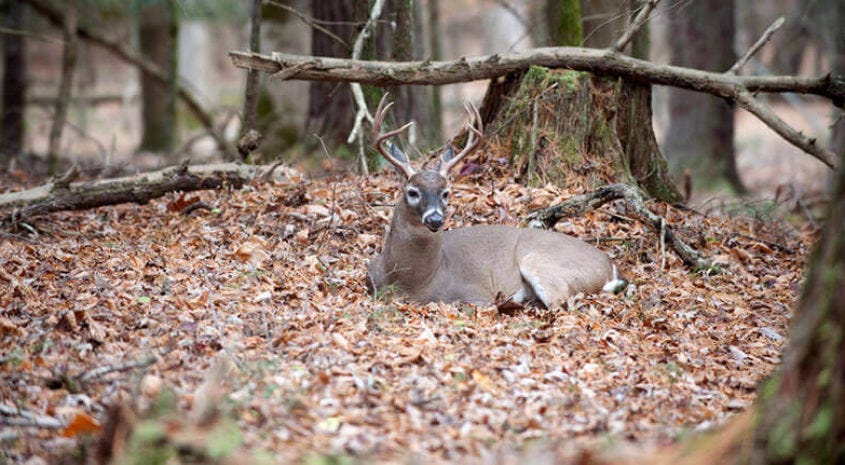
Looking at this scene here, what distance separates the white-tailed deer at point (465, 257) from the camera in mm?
7035

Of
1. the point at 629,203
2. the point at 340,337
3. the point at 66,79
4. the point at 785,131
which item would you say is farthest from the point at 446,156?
the point at 66,79

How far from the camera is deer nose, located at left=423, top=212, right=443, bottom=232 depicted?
6.74m

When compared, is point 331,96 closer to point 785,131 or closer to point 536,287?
point 536,287

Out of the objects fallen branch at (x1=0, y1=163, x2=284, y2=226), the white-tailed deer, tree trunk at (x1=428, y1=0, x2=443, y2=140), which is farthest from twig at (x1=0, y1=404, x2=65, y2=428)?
tree trunk at (x1=428, y1=0, x2=443, y2=140)

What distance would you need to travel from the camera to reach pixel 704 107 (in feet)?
50.0

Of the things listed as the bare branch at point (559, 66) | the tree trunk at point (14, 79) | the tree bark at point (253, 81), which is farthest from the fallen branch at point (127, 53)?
the bare branch at point (559, 66)

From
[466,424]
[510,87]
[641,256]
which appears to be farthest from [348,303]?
[510,87]

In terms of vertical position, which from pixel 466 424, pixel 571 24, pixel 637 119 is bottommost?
pixel 466 424

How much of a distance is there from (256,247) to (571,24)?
4318mm

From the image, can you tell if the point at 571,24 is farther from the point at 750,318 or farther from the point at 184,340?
the point at 184,340

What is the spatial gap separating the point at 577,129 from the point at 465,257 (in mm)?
2031

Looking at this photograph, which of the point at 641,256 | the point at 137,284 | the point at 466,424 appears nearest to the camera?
the point at 466,424

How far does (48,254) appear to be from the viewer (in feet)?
23.6

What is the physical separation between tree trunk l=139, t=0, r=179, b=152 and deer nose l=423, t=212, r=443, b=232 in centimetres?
872
